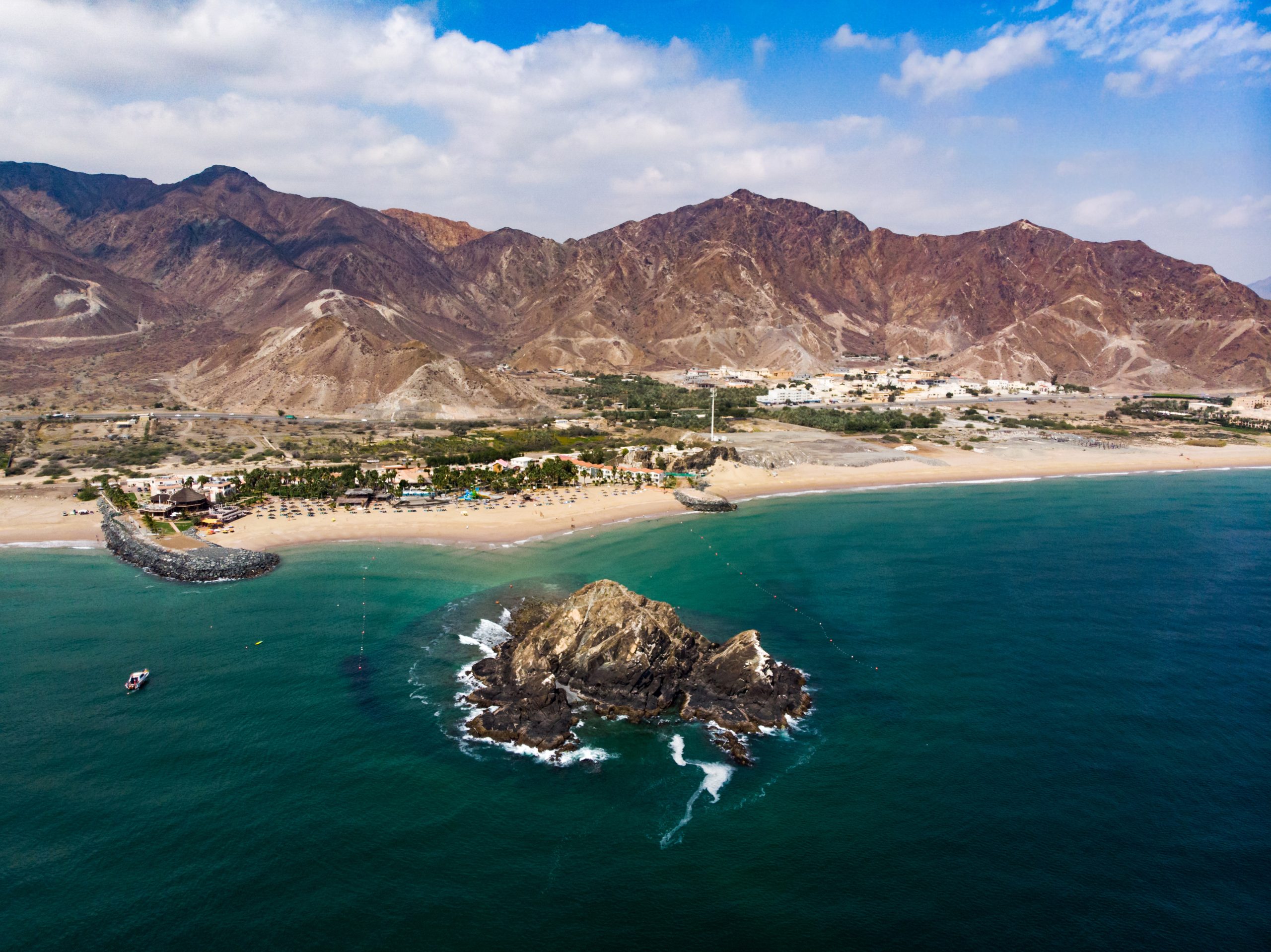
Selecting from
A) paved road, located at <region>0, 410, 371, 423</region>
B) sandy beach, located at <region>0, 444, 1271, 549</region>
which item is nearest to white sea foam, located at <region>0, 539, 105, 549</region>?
sandy beach, located at <region>0, 444, 1271, 549</region>

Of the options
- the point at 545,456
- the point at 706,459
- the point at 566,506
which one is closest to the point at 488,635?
the point at 566,506

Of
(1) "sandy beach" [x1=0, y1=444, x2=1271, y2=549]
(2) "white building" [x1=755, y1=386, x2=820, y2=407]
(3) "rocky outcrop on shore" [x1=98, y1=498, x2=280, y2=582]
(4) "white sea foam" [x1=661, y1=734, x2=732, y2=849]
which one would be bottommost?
A: (4) "white sea foam" [x1=661, y1=734, x2=732, y2=849]

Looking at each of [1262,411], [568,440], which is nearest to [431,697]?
[568,440]

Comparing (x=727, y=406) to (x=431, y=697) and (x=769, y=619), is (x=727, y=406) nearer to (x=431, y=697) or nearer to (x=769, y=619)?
(x=769, y=619)

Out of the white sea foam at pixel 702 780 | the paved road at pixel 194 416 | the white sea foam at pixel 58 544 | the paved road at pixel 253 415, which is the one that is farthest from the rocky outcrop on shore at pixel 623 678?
the paved road at pixel 194 416

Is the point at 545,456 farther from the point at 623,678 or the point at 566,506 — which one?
the point at 623,678

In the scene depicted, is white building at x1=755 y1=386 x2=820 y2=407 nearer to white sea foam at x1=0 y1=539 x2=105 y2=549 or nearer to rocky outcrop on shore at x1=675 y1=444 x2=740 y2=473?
rocky outcrop on shore at x1=675 y1=444 x2=740 y2=473
